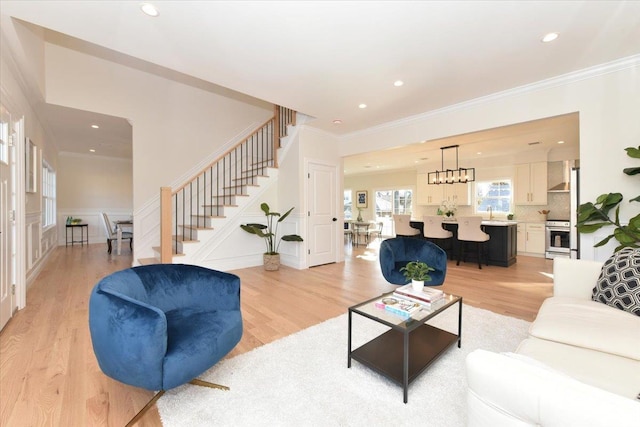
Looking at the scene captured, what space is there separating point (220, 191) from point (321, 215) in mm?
2353

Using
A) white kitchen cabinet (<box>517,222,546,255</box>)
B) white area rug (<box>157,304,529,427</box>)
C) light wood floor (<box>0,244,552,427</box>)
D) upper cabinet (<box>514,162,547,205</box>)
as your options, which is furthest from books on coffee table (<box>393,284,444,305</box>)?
upper cabinet (<box>514,162,547,205</box>)

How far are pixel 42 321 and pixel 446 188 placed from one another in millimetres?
8853

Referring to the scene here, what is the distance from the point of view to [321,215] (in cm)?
561

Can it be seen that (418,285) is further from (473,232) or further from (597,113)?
(473,232)

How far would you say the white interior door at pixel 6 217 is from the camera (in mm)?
2592

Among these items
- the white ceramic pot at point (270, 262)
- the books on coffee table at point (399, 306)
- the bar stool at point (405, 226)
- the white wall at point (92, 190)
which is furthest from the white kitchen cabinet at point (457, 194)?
the white wall at point (92, 190)

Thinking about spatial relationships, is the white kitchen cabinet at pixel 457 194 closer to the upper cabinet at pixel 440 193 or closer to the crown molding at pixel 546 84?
the upper cabinet at pixel 440 193

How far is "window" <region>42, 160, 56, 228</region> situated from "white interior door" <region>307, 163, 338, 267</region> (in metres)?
5.79

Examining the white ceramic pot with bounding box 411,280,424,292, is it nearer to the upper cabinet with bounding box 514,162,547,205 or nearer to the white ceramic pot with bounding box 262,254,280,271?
the white ceramic pot with bounding box 262,254,280,271

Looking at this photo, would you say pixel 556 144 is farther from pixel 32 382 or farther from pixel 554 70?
pixel 32 382

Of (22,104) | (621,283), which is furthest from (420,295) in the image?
(22,104)

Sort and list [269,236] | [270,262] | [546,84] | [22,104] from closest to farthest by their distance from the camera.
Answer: [546,84], [22,104], [270,262], [269,236]

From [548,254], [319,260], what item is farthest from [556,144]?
[319,260]

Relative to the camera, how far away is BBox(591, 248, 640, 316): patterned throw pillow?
1823mm
